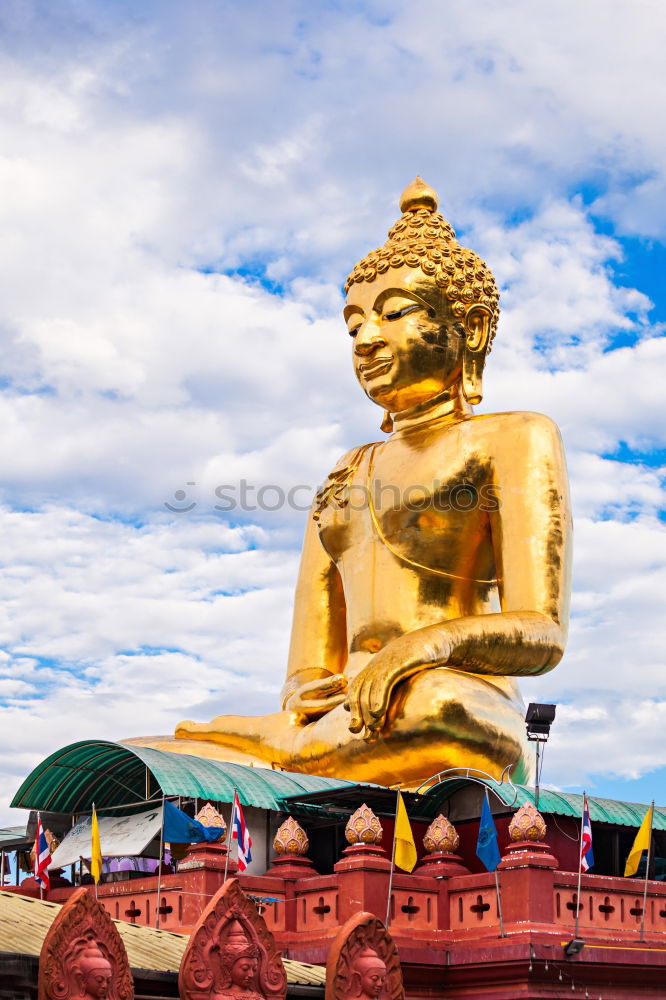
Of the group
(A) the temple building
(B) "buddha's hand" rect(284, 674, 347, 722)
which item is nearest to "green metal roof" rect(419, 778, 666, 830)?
(A) the temple building

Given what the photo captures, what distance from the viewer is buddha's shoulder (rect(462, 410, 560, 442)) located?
21359 millimetres

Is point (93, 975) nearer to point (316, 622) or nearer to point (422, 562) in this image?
point (422, 562)

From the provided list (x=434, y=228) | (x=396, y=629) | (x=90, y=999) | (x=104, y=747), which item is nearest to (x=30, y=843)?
(x=104, y=747)

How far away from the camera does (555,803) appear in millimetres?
18594

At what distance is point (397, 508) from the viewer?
71.9ft

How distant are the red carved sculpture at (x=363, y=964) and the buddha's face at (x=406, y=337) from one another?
9.58m

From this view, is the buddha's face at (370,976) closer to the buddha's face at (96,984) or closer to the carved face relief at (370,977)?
the carved face relief at (370,977)

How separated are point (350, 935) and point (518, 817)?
9.85ft

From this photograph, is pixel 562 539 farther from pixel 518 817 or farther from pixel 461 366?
pixel 518 817

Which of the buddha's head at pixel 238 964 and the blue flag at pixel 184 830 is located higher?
the blue flag at pixel 184 830

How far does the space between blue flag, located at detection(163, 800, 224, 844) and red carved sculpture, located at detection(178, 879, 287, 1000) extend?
A: 116 inches

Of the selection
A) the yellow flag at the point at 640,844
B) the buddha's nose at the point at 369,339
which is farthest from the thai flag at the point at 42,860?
the buddha's nose at the point at 369,339

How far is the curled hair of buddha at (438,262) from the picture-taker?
2247 centimetres

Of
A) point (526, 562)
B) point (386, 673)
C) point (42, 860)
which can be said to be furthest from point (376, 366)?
point (42, 860)
